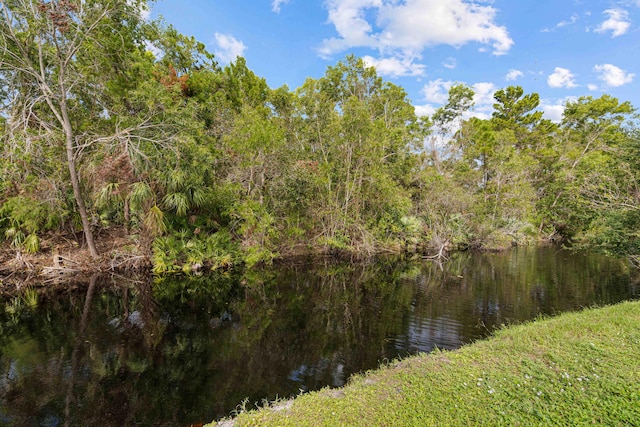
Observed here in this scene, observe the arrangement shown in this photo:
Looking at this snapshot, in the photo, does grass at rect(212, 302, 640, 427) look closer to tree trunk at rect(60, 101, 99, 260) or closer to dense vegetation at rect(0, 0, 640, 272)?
dense vegetation at rect(0, 0, 640, 272)

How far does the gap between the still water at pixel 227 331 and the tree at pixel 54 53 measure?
16.8 ft

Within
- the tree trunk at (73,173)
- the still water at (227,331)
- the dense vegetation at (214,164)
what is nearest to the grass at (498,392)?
the still water at (227,331)

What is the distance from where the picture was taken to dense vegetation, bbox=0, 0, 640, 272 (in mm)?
10617

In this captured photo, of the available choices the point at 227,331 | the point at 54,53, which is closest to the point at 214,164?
the point at 54,53

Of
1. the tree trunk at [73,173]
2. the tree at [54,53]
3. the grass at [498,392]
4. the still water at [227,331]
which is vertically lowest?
the still water at [227,331]

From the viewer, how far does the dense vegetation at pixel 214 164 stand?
10.6 metres

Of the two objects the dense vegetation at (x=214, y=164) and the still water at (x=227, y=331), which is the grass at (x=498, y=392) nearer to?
the still water at (x=227, y=331)

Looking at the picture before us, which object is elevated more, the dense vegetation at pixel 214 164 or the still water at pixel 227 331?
the dense vegetation at pixel 214 164

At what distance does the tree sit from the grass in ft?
39.8

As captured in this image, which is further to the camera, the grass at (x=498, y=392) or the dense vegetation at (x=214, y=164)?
the dense vegetation at (x=214, y=164)

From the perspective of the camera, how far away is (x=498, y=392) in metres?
3.86

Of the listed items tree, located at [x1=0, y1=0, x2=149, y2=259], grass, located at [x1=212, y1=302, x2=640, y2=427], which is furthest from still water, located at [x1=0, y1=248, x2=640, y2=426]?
tree, located at [x1=0, y1=0, x2=149, y2=259]

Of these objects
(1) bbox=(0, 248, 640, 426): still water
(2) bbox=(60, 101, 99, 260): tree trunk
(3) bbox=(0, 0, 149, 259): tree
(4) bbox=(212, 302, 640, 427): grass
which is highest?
(3) bbox=(0, 0, 149, 259): tree

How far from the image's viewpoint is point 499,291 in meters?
11.5
